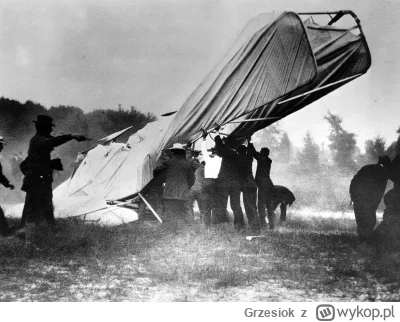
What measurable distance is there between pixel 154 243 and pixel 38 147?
2144mm

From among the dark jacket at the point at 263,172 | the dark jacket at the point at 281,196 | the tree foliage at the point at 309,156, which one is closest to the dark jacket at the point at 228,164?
the dark jacket at the point at 263,172

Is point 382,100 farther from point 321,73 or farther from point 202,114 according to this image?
point 202,114

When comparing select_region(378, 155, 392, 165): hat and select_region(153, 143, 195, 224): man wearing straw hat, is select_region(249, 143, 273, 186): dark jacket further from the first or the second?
select_region(378, 155, 392, 165): hat

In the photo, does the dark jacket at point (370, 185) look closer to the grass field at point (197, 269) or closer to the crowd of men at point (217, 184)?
the grass field at point (197, 269)

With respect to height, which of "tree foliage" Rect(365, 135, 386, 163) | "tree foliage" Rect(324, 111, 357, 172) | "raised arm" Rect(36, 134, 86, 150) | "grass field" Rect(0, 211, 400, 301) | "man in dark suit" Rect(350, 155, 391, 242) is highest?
"tree foliage" Rect(324, 111, 357, 172)

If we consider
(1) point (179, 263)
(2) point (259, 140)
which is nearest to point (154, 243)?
(1) point (179, 263)

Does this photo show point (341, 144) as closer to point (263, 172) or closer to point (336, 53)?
point (263, 172)

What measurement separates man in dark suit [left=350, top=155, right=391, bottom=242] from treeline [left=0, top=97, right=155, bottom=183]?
581 centimetres

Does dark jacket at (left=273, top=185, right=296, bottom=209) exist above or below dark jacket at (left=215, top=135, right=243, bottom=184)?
below

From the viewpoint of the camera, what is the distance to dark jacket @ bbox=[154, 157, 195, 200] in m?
6.41

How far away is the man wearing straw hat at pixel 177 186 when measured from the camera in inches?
251

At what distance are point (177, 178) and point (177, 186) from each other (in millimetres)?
143

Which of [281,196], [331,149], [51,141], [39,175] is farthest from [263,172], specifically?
[331,149]

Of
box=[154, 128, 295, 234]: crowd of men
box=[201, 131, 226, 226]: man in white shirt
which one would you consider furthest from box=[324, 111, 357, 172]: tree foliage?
box=[201, 131, 226, 226]: man in white shirt
